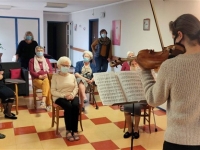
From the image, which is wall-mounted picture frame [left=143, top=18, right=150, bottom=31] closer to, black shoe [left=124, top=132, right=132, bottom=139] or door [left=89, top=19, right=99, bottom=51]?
black shoe [left=124, top=132, right=132, bottom=139]

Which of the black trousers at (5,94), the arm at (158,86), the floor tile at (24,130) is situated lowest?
the floor tile at (24,130)

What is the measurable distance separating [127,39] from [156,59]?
158 inches

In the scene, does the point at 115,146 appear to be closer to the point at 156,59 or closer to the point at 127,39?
the point at 156,59

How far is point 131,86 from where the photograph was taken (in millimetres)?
1979

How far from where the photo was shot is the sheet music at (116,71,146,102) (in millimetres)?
1954

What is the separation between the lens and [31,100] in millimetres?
4547

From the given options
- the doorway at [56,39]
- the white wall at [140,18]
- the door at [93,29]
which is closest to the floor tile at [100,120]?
the white wall at [140,18]

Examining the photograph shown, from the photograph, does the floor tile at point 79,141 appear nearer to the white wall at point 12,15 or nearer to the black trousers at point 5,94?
the black trousers at point 5,94

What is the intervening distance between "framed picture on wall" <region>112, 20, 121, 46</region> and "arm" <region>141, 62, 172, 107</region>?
443 cm

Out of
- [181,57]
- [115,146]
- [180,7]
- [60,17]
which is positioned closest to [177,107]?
[181,57]

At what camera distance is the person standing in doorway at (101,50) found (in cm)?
548

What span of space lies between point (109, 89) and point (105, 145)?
1.08 meters

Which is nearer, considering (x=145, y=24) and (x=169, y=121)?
(x=169, y=121)

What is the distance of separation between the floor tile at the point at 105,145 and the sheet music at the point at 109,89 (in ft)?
3.25
